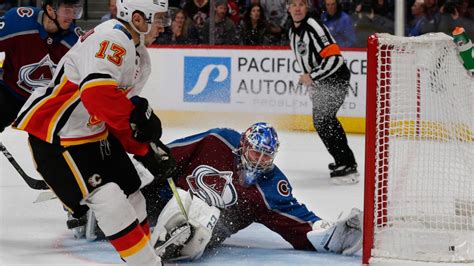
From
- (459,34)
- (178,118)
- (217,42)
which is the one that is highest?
(459,34)

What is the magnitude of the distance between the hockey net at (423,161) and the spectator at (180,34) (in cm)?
423

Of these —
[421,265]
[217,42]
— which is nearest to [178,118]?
[217,42]

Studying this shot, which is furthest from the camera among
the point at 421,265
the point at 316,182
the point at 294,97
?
the point at 294,97

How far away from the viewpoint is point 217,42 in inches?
309

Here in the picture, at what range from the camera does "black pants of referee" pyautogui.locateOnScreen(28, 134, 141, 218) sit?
10.3 feet

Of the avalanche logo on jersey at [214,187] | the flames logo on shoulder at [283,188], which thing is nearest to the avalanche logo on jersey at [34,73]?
the avalanche logo on jersey at [214,187]

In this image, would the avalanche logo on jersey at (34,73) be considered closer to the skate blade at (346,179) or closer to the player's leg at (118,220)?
the player's leg at (118,220)

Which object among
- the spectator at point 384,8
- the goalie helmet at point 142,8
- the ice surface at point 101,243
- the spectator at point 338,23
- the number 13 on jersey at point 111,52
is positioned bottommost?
the ice surface at point 101,243

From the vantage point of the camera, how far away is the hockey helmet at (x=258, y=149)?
12.5ft

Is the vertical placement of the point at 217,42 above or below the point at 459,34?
below

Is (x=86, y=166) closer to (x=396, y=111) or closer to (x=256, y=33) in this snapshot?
(x=396, y=111)

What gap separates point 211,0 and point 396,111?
4.42m

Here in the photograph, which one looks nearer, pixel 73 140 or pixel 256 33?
pixel 73 140

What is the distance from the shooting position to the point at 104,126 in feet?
10.6
